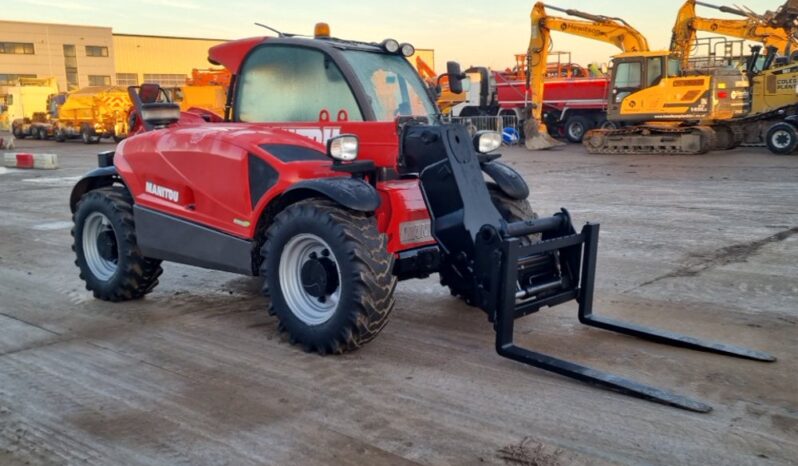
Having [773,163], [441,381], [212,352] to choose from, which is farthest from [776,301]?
[773,163]

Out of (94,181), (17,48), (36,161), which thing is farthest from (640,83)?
(17,48)

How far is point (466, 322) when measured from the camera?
18.7 feet

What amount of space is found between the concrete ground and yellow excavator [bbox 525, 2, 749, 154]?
530 inches

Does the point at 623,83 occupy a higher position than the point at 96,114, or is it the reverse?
the point at 623,83

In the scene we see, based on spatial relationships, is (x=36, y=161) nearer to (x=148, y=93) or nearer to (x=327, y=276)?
(x=148, y=93)

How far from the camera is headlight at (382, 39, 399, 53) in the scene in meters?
5.88

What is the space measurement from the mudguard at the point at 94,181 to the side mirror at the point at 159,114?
55cm

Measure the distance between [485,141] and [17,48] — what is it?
2762 inches

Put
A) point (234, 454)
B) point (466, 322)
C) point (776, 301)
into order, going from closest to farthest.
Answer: point (234, 454) → point (466, 322) → point (776, 301)

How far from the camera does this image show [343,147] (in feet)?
15.9

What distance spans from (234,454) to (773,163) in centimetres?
1742

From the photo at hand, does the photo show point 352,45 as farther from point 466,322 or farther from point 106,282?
point 106,282

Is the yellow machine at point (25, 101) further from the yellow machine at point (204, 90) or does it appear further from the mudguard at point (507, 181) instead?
the mudguard at point (507, 181)

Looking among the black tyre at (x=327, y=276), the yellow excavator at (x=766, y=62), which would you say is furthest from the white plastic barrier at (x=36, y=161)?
the yellow excavator at (x=766, y=62)
